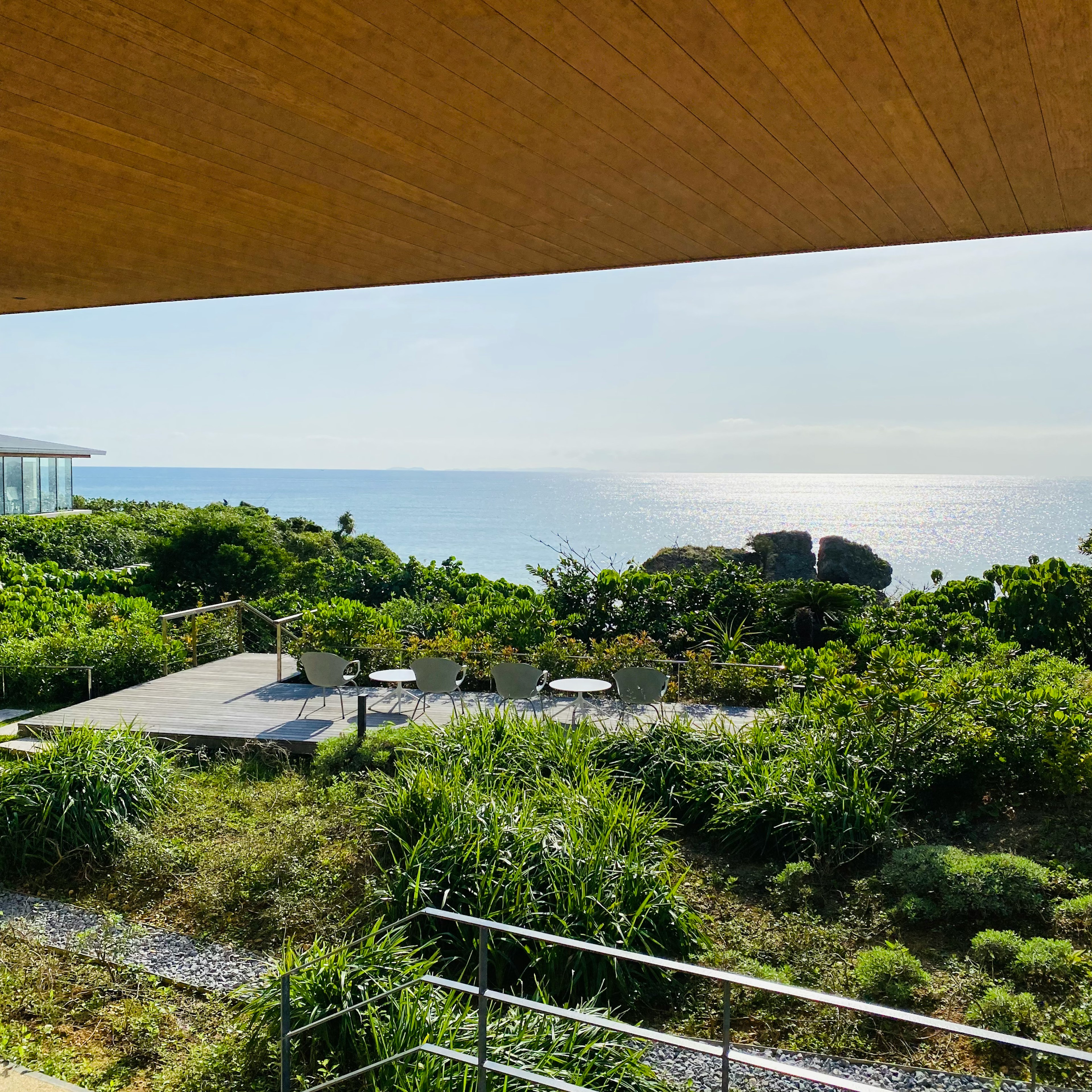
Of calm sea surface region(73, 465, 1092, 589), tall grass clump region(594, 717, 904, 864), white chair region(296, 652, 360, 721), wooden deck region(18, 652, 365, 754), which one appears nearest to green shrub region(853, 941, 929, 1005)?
tall grass clump region(594, 717, 904, 864)

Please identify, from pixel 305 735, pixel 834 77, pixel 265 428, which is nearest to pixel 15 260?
pixel 834 77

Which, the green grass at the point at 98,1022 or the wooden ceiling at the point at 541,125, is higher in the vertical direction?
the wooden ceiling at the point at 541,125

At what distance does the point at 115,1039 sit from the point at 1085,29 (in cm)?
459

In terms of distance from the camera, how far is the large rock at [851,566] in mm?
19391

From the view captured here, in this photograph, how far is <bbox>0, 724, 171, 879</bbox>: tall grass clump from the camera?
5.15 m

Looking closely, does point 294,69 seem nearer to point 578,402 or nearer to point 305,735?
point 305,735

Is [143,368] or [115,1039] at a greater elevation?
[143,368]

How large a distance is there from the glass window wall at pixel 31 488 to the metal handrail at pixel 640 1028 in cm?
2956

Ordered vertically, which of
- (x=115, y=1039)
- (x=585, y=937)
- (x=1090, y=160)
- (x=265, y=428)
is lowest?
(x=115, y=1039)

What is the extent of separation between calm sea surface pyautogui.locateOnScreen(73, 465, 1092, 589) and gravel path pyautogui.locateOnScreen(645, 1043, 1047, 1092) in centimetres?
939

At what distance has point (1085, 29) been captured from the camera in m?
1.68

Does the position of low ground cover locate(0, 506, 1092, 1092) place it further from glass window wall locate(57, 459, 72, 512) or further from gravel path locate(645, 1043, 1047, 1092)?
glass window wall locate(57, 459, 72, 512)

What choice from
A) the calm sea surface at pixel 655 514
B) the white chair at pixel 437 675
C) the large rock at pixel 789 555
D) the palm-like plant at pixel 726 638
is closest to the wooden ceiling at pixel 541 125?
the white chair at pixel 437 675

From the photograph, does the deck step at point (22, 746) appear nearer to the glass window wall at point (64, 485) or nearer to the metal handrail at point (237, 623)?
the metal handrail at point (237, 623)
